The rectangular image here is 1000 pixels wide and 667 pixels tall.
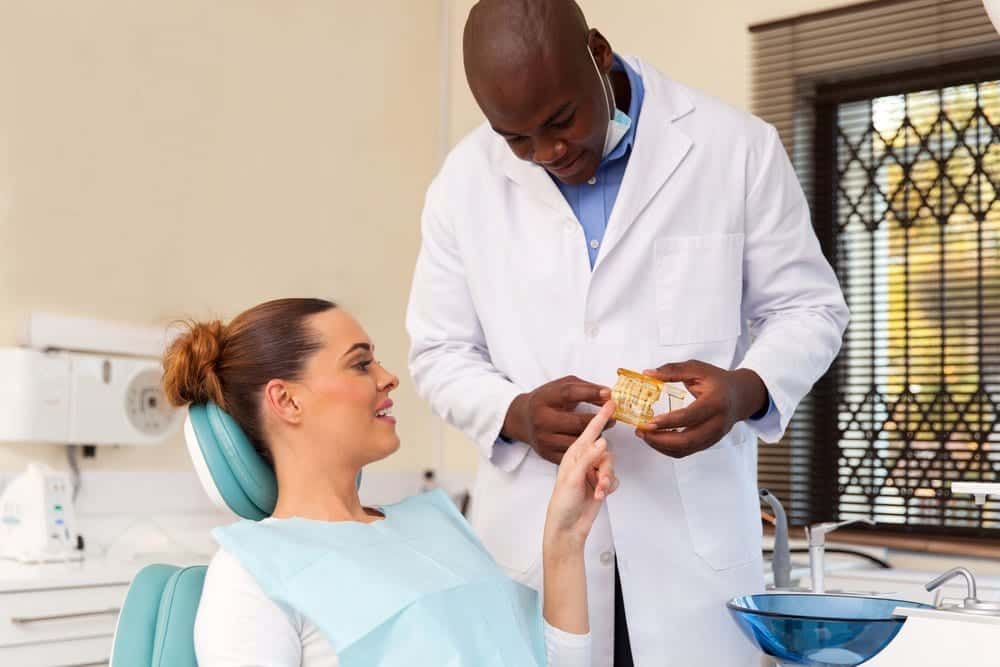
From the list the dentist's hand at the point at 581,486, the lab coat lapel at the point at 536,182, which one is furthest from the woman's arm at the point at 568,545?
the lab coat lapel at the point at 536,182

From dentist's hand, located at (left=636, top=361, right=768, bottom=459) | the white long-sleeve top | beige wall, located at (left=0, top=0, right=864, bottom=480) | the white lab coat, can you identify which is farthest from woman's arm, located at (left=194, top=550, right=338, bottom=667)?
beige wall, located at (left=0, top=0, right=864, bottom=480)

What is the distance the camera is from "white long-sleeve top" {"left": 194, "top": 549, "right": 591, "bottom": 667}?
1.36 meters

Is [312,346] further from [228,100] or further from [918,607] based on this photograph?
[228,100]

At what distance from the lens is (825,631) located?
56.2 inches

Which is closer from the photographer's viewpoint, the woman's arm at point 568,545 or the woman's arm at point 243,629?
the woman's arm at point 243,629

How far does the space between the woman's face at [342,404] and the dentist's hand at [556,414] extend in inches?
8.1

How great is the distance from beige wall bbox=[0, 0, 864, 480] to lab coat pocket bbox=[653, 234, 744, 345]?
1.84m

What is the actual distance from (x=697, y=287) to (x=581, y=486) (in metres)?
0.35

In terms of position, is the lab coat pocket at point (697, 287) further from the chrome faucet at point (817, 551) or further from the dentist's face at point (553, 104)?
the chrome faucet at point (817, 551)

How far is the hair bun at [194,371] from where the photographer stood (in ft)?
5.27

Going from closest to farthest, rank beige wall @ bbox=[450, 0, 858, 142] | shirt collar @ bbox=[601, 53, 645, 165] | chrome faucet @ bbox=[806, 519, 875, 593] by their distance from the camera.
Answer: shirt collar @ bbox=[601, 53, 645, 165] < chrome faucet @ bbox=[806, 519, 875, 593] < beige wall @ bbox=[450, 0, 858, 142]

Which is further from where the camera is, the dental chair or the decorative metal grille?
the decorative metal grille

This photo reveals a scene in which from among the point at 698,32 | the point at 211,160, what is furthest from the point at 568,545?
the point at 698,32

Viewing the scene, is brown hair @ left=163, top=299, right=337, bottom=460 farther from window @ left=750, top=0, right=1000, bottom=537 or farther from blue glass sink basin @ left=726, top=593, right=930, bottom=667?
window @ left=750, top=0, right=1000, bottom=537
